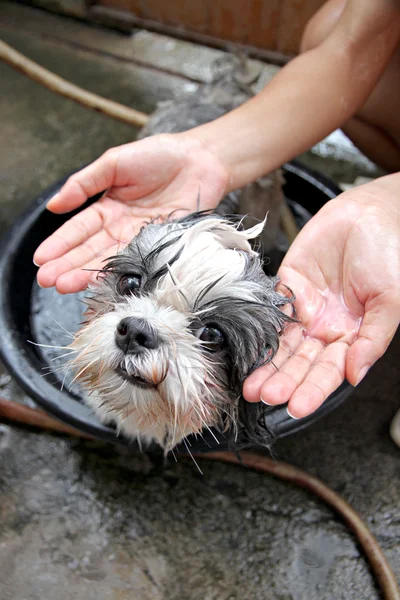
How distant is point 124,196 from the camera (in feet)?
8.57

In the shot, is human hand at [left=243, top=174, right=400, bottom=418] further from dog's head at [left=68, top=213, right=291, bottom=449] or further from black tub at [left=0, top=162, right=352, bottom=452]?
black tub at [left=0, top=162, right=352, bottom=452]

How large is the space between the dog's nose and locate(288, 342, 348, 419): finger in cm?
50

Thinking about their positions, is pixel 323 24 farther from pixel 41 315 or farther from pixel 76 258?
pixel 41 315

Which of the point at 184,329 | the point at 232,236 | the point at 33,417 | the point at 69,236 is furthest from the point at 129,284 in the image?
the point at 33,417

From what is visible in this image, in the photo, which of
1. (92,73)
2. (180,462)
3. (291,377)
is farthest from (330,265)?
(92,73)

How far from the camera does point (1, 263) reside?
277 centimetres

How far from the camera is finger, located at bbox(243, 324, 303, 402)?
178cm

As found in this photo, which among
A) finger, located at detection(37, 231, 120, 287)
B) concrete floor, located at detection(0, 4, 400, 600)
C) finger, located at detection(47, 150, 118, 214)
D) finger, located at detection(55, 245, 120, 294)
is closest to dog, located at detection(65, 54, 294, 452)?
finger, located at detection(55, 245, 120, 294)

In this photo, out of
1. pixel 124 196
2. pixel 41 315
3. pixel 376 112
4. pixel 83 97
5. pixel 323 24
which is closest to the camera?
pixel 124 196

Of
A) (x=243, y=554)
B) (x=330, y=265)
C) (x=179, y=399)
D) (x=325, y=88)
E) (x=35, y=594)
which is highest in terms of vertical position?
(x=325, y=88)

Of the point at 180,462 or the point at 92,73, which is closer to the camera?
the point at 180,462

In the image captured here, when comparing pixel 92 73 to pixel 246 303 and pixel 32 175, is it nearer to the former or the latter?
pixel 32 175

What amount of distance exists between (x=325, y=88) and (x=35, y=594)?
2906 millimetres

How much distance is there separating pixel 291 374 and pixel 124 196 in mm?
1306
